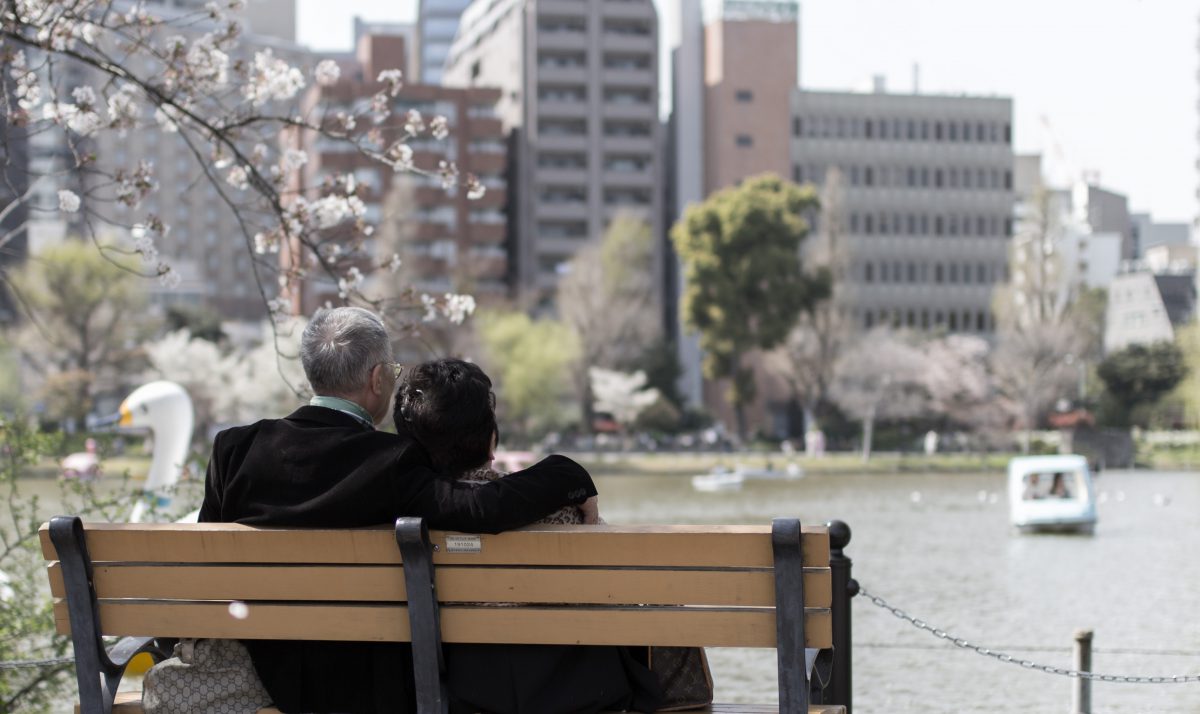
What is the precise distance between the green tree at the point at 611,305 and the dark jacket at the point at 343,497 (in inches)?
2513

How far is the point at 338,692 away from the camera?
12.9 feet

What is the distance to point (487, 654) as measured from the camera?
3762 millimetres

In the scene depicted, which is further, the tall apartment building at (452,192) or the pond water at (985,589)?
the tall apartment building at (452,192)

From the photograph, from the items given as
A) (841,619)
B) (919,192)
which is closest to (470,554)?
(841,619)

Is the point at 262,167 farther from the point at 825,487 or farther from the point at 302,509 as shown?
the point at 825,487

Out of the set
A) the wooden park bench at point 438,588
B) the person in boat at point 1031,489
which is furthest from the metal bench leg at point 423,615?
the person in boat at point 1031,489

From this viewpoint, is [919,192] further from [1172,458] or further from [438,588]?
[438,588]

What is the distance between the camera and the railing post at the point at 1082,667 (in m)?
7.50

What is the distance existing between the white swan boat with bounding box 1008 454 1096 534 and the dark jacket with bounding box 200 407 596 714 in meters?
28.6

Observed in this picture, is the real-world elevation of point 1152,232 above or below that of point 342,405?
above

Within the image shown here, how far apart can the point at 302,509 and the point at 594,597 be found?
0.72m

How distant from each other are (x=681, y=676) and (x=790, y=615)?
0.47m

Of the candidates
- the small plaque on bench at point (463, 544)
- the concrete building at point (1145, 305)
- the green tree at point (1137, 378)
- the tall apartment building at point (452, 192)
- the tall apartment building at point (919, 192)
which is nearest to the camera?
the small plaque on bench at point (463, 544)

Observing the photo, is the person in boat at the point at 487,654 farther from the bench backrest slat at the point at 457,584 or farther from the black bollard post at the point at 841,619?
the black bollard post at the point at 841,619
